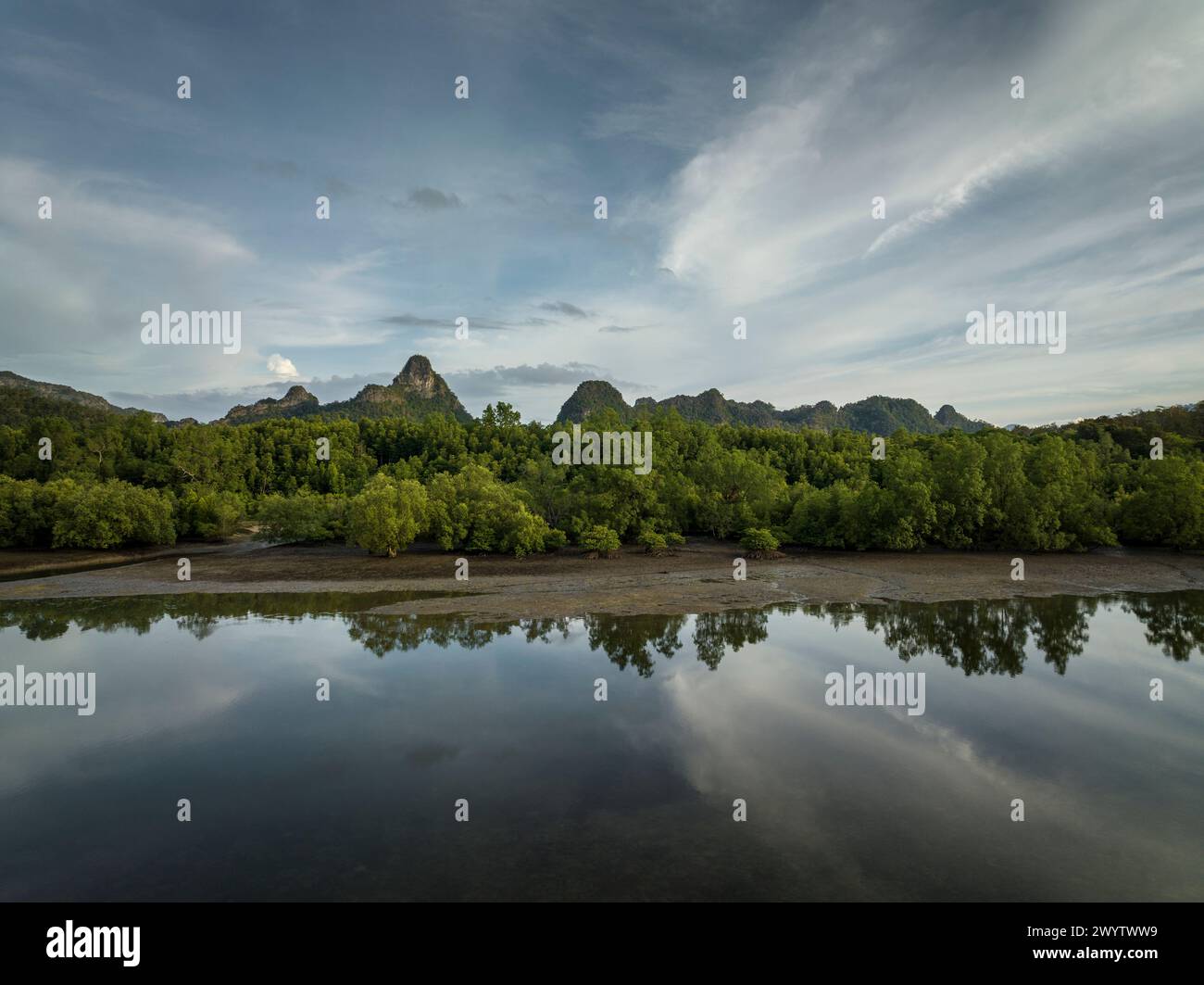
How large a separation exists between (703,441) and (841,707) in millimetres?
67921

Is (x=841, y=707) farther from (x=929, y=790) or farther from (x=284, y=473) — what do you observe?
(x=284, y=473)

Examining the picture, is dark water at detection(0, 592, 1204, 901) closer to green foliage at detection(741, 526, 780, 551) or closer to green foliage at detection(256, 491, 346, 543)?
green foliage at detection(741, 526, 780, 551)

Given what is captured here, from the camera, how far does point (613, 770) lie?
12.2m

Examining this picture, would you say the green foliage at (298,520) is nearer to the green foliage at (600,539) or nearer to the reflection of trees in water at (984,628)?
the green foliage at (600,539)

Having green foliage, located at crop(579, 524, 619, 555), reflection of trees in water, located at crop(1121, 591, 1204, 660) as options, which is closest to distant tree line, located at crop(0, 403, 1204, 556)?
green foliage, located at crop(579, 524, 619, 555)

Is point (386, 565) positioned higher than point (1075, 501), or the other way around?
point (1075, 501)

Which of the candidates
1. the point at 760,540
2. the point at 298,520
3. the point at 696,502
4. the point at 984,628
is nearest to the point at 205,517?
the point at 298,520

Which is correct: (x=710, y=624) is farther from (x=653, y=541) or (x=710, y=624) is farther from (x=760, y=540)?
(x=653, y=541)

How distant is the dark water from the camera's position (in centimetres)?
891

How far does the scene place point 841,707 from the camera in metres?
15.6

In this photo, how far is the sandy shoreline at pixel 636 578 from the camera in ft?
96.0
